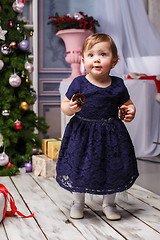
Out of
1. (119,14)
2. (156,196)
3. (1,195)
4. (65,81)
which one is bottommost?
(156,196)

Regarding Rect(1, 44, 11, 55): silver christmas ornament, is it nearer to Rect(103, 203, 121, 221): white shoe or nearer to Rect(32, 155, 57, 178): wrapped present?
Rect(32, 155, 57, 178): wrapped present

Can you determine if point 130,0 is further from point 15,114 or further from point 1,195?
point 1,195

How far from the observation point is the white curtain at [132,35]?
11.7ft

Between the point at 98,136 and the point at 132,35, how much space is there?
2117mm

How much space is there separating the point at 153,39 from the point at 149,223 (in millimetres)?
2332

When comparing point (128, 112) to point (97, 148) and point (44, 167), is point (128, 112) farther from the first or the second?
point (44, 167)

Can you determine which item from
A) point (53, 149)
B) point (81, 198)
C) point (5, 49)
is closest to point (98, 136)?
point (81, 198)

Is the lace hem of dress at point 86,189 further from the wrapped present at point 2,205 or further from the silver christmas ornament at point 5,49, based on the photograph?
the silver christmas ornament at point 5,49

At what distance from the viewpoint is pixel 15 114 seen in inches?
111

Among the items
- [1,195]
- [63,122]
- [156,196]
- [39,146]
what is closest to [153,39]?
[63,122]

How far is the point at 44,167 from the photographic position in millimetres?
2635

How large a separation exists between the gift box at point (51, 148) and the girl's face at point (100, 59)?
1.11m

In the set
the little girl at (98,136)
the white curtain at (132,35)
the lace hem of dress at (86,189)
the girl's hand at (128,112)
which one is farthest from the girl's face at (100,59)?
the white curtain at (132,35)

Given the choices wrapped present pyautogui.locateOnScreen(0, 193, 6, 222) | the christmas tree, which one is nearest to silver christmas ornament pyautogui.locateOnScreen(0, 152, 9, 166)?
the christmas tree
